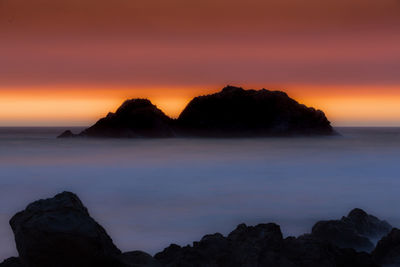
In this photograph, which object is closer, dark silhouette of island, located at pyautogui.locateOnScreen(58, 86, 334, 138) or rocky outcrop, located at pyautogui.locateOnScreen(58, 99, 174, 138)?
rocky outcrop, located at pyautogui.locateOnScreen(58, 99, 174, 138)

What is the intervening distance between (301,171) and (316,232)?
2292cm

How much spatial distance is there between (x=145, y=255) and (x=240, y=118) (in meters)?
94.1

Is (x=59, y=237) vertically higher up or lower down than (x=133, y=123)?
lower down

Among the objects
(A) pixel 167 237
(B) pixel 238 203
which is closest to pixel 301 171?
(B) pixel 238 203

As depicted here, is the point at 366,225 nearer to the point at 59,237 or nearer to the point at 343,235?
the point at 343,235

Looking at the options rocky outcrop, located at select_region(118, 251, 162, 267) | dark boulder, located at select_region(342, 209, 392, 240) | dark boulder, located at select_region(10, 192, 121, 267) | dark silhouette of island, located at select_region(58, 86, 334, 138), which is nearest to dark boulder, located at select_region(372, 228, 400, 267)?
dark boulder, located at select_region(342, 209, 392, 240)

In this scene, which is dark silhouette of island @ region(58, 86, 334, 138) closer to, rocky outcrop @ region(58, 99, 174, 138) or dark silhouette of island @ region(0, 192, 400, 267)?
rocky outcrop @ region(58, 99, 174, 138)

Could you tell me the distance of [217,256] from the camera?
6953mm

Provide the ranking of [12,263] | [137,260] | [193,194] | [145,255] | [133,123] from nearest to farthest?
1. [137,260]
2. [145,255]
3. [12,263]
4. [193,194]
5. [133,123]

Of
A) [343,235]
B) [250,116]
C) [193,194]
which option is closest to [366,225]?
[343,235]

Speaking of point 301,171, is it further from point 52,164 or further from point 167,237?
point 167,237

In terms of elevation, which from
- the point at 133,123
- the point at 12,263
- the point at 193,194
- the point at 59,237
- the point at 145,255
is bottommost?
the point at 193,194

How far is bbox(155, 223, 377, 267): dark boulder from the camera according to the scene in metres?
6.64

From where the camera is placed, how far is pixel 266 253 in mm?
6695
